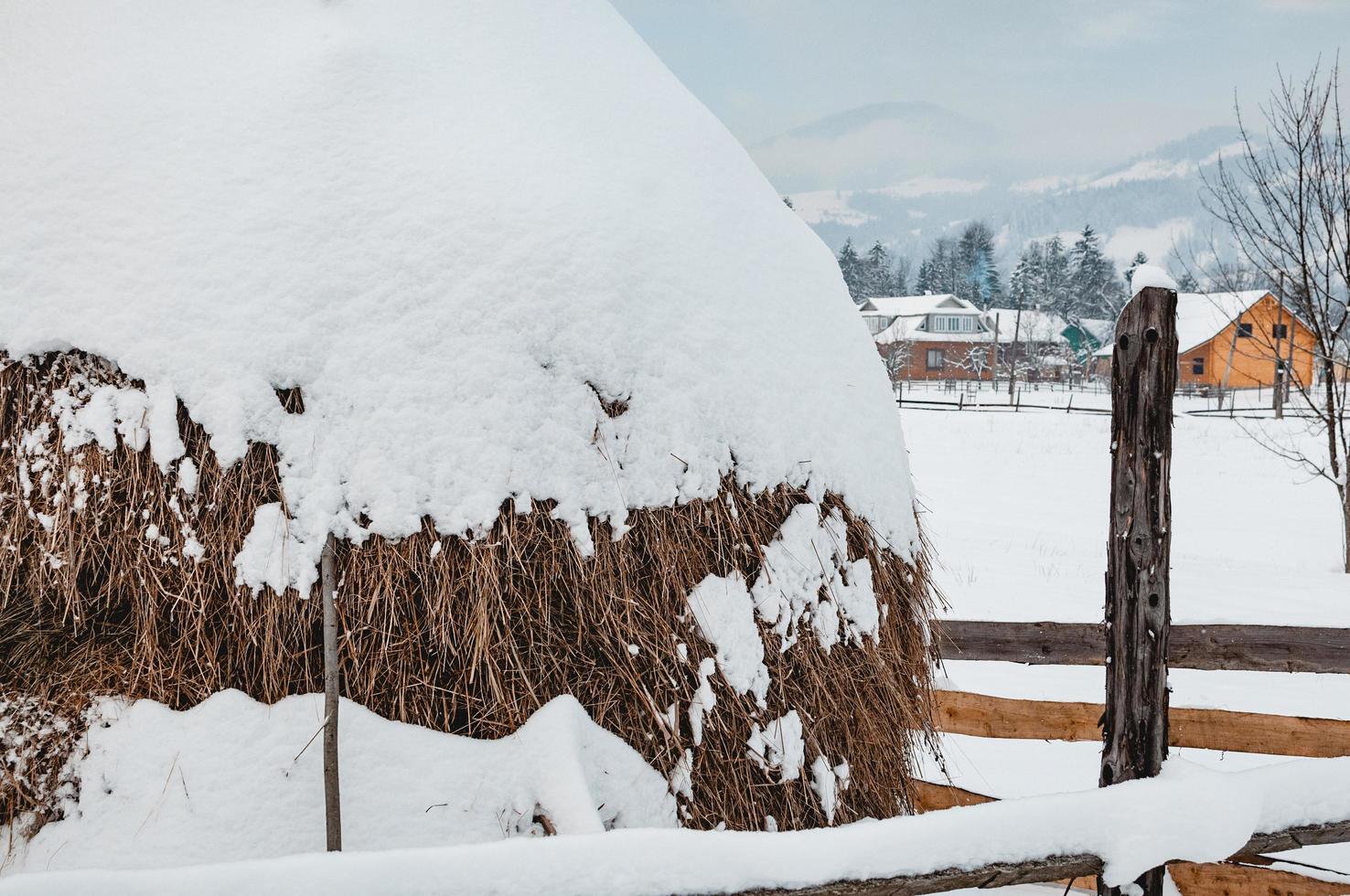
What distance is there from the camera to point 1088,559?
1105 centimetres

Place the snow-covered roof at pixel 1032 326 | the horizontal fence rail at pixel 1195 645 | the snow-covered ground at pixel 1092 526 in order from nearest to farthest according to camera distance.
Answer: the horizontal fence rail at pixel 1195 645 → the snow-covered ground at pixel 1092 526 → the snow-covered roof at pixel 1032 326

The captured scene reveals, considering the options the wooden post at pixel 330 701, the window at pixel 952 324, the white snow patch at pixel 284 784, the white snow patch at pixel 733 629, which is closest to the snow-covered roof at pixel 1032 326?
the window at pixel 952 324

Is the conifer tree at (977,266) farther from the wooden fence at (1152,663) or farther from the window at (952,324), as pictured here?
the wooden fence at (1152,663)

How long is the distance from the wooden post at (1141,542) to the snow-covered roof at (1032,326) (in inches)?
2491

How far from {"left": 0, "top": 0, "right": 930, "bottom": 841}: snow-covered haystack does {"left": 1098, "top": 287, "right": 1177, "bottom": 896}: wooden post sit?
2.53 feet

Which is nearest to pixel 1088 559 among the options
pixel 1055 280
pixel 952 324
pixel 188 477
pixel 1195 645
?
pixel 1195 645

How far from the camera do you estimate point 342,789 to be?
7.33 ft

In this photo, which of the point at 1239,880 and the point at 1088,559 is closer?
the point at 1239,880

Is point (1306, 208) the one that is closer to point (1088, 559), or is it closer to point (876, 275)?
point (1088, 559)

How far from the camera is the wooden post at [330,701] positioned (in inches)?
85.8

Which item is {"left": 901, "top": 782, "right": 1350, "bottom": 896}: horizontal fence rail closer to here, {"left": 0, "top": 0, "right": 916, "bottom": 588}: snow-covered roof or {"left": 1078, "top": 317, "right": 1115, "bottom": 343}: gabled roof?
{"left": 0, "top": 0, "right": 916, "bottom": 588}: snow-covered roof

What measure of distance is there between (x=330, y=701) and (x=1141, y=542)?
2278mm

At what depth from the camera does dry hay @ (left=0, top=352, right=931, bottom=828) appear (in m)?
2.22

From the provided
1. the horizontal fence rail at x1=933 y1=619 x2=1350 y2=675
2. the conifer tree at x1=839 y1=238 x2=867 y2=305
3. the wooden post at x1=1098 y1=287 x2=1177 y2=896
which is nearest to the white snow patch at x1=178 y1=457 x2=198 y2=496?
the wooden post at x1=1098 y1=287 x2=1177 y2=896
